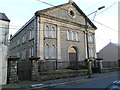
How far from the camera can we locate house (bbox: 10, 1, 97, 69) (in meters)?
20.5

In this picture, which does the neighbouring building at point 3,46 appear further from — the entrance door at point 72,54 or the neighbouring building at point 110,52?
the neighbouring building at point 110,52

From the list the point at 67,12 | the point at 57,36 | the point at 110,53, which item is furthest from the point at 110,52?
the point at 57,36

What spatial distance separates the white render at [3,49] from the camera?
455 inches

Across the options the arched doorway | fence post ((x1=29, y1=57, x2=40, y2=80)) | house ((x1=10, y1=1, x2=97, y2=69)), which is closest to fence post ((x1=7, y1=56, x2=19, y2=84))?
fence post ((x1=29, y1=57, x2=40, y2=80))

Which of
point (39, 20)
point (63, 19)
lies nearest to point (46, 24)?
point (39, 20)

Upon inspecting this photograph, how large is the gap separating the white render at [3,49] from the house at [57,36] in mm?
7901

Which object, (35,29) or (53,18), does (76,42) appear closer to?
(53,18)

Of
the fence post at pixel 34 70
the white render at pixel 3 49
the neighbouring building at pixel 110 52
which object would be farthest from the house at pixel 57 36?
the neighbouring building at pixel 110 52

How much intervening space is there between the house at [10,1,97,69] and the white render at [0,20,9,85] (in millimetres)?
7901

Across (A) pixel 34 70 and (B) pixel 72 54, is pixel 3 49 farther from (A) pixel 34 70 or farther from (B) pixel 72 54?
(B) pixel 72 54

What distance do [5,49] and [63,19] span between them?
46.0 ft

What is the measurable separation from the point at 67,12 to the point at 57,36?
5811 millimetres

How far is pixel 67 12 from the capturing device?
25344 mm

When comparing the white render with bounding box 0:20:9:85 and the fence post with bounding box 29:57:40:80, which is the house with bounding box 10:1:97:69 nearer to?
the fence post with bounding box 29:57:40:80
